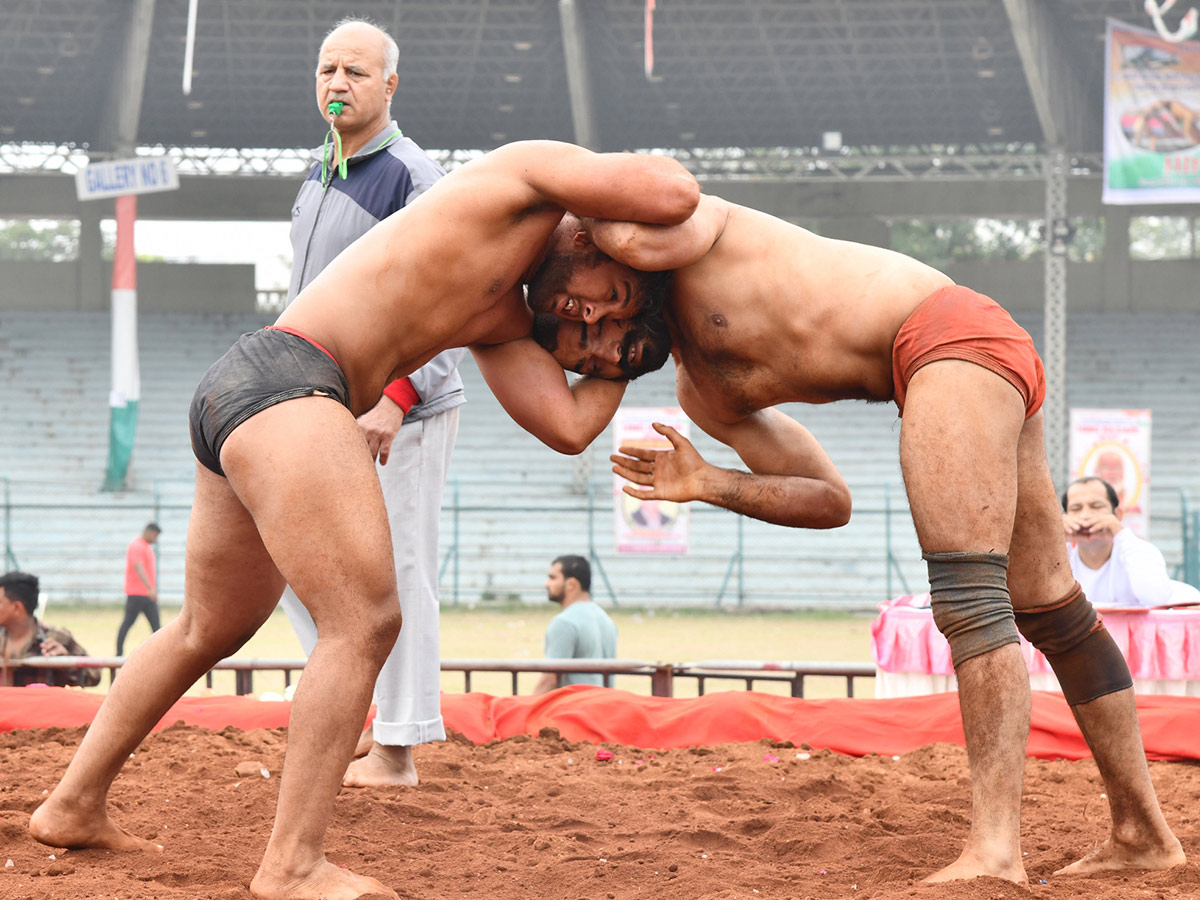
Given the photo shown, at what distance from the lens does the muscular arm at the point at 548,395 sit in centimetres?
286

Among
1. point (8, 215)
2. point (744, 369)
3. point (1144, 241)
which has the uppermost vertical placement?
point (1144, 241)

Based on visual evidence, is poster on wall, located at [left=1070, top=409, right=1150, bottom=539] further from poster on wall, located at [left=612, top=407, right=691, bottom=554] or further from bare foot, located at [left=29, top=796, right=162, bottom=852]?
bare foot, located at [left=29, top=796, right=162, bottom=852]

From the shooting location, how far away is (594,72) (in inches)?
813

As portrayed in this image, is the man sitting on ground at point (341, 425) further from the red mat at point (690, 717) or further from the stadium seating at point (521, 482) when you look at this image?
the stadium seating at point (521, 482)

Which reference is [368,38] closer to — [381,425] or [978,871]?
[381,425]

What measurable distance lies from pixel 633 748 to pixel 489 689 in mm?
5236

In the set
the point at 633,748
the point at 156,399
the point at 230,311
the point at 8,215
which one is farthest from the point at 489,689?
the point at 8,215

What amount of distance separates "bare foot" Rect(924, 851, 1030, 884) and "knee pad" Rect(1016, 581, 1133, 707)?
0.51m

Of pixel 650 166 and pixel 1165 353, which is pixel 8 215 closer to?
pixel 1165 353

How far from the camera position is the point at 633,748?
4.49 metres

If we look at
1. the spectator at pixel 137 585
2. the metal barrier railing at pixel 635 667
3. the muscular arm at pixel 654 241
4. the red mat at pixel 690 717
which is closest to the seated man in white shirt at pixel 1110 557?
the red mat at pixel 690 717

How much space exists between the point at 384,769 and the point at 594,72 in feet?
60.7

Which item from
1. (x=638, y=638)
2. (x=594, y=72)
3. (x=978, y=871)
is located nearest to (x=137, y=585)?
(x=638, y=638)

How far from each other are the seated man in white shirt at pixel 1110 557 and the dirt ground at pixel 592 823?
58.7 inches
